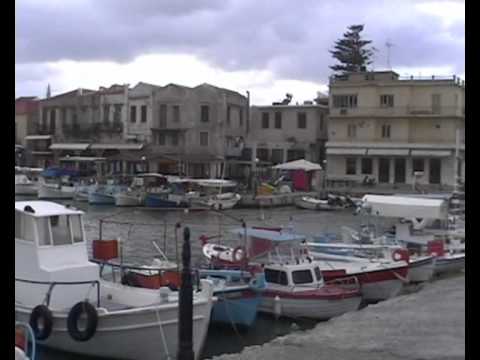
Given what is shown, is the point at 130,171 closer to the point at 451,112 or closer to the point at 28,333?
the point at 451,112

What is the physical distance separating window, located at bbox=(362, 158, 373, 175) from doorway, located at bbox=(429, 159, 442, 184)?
15.3ft

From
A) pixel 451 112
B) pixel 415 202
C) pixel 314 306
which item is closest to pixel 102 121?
pixel 451 112

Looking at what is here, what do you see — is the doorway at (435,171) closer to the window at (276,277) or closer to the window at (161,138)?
the window at (161,138)

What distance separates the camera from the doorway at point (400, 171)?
56.2 meters

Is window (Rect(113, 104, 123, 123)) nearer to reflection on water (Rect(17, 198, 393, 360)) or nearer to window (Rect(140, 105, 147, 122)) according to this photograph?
window (Rect(140, 105, 147, 122))

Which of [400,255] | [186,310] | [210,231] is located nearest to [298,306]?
[400,255]

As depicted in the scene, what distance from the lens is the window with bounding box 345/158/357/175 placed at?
57125mm

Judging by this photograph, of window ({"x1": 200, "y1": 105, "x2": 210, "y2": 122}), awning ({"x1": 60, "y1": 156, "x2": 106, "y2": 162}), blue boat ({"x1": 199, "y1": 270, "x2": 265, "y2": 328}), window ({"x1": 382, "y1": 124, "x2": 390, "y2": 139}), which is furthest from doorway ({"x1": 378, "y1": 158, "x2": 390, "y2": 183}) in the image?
blue boat ({"x1": 199, "y1": 270, "x2": 265, "y2": 328})

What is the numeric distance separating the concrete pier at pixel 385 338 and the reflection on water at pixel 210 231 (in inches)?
160

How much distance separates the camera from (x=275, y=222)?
39.4 metres

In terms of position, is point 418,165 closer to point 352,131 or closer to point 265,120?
point 352,131

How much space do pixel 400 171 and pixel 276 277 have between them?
136 ft

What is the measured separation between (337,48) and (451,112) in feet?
72.8

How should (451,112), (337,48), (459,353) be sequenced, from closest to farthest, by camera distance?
(459,353) < (451,112) < (337,48)
